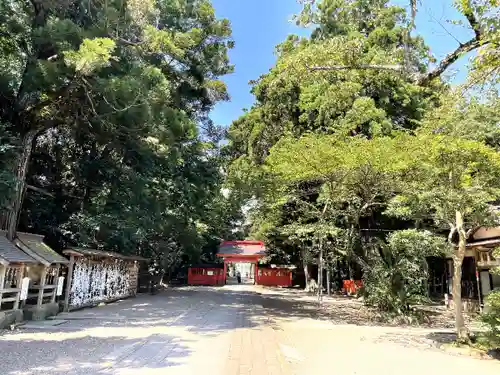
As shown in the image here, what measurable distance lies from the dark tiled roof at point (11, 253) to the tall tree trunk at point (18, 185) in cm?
58

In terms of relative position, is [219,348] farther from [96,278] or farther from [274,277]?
[274,277]

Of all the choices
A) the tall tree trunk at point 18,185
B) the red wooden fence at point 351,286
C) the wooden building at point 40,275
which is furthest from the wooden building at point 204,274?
the tall tree trunk at point 18,185

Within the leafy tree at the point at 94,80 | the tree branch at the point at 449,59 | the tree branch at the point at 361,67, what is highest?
the leafy tree at the point at 94,80

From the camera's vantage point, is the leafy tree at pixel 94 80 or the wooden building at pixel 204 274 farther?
the wooden building at pixel 204 274

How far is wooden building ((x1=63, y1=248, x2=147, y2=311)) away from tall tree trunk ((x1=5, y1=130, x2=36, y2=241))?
5.35ft

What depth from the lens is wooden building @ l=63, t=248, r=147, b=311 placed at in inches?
469

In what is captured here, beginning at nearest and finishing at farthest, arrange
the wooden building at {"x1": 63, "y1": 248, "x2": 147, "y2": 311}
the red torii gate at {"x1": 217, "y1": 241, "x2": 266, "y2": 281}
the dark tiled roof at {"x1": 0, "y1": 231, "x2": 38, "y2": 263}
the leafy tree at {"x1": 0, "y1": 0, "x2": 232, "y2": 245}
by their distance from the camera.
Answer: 1. the dark tiled roof at {"x1": 0, "y1": 231, "x2": 38, "y2": 263}
2. the leafy tree at {"x1": 0, "y1": 0, "x2": 232, "y2": 245}
3. the wooden building at {"x1": 63, "y1": 248, "x2": 147, "y2": 311}
4. the red torii gate at {"x1": 217, "y1": 241, "x2": 266, "y2": 281}

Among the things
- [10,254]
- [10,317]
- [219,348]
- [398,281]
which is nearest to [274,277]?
[398,281]

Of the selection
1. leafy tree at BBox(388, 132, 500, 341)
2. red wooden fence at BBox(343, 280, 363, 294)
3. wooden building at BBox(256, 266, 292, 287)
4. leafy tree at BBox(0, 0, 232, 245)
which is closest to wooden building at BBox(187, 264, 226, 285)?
wooden building at BBox(256, 266, 292, 287)

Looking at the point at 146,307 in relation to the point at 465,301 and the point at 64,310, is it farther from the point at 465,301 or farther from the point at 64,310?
the point at 465,301

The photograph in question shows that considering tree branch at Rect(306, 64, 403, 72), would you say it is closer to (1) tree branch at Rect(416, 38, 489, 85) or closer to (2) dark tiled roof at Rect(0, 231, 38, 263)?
(1) tree branch at Rect(416, 38, 489, 85)

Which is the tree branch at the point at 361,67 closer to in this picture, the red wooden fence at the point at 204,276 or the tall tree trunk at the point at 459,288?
Result: the tall tree trunk at the point at 459,288

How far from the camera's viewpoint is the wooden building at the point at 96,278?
11914 mm

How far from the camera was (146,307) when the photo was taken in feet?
45.3
